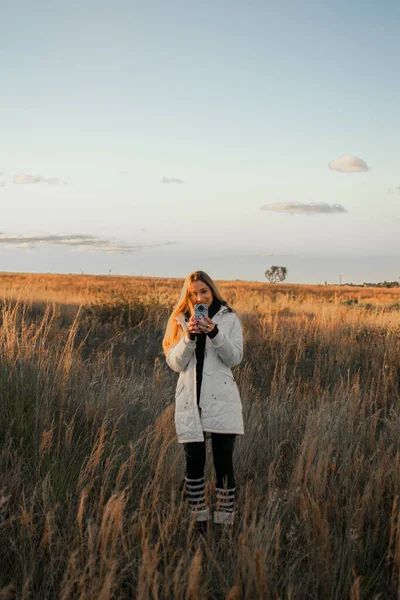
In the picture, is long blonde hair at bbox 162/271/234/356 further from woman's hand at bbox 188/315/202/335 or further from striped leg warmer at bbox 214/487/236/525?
striped leg warmer at bbox 214/487/236/525

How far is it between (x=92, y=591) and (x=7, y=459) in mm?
1656

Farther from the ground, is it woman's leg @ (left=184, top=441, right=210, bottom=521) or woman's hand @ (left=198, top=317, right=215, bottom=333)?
woman's hand @ (left=198, top=317, right=215, bottom=333)

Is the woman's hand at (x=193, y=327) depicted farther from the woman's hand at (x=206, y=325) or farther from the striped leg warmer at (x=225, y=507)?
the striped leg warmer at (x=225, y=507)

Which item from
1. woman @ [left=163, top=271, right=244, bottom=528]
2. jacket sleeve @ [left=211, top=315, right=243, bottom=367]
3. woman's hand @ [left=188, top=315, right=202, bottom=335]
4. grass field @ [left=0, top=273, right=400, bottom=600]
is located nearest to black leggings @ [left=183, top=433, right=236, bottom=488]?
woman @ [left=163, top=271, right=244, bottom=528]

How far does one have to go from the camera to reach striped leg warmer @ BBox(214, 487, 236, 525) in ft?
11.6

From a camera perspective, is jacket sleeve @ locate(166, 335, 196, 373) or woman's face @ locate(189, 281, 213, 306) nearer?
jacket sleeve @ locate(166, 335, 196, 373)

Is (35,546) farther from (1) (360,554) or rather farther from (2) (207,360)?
(1) (360,554)

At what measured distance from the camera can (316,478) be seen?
149 inches

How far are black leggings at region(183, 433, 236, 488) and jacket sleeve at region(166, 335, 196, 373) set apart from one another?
480 millimetres

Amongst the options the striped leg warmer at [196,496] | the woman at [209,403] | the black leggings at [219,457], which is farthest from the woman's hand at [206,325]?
the striped leg warmer at [196,496]

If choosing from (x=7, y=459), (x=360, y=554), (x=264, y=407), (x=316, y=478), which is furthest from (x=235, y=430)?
(x=264, y=407)

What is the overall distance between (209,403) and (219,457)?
1.19ft

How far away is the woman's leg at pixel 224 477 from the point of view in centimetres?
354

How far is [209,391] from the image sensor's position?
3.54m
